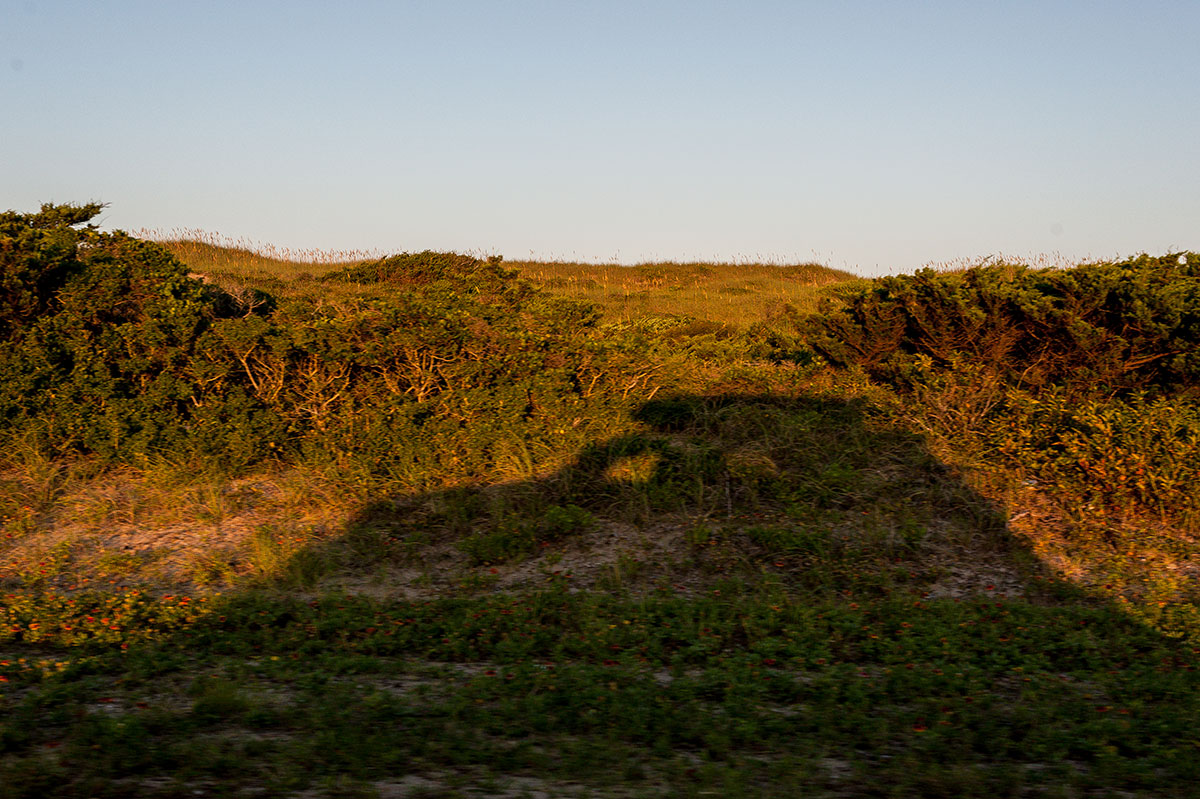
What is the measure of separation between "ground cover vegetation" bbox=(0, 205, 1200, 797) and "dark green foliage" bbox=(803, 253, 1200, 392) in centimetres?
4

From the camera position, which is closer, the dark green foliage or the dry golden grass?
the dark green foliage

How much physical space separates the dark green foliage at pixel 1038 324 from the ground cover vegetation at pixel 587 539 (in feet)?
0.13

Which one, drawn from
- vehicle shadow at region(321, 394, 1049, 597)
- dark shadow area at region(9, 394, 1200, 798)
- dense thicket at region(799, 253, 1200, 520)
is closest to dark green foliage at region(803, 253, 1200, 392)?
dense thicket at region(799, 253, 1200, 520)

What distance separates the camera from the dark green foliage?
27.5 ft

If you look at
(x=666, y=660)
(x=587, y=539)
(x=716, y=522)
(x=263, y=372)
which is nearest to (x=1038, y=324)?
(x=716, y=522)

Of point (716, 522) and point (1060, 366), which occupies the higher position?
point (1060, 366)

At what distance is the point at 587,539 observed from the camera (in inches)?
286

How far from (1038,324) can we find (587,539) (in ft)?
16.9

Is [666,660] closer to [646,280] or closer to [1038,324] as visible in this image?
[1038,324]

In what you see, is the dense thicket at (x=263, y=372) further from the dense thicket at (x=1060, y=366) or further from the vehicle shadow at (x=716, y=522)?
the dense thicket at (x=1060, y=366)

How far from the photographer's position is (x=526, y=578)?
6.65 m

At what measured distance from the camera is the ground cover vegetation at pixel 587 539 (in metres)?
3.88

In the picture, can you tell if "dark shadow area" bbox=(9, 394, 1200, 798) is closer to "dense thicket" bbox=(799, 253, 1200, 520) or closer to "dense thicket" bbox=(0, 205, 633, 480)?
"dense thicket" bbox=(799, 253, 1200, 520)

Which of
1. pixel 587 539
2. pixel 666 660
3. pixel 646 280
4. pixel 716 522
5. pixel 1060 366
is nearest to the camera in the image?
pixel 666 660
